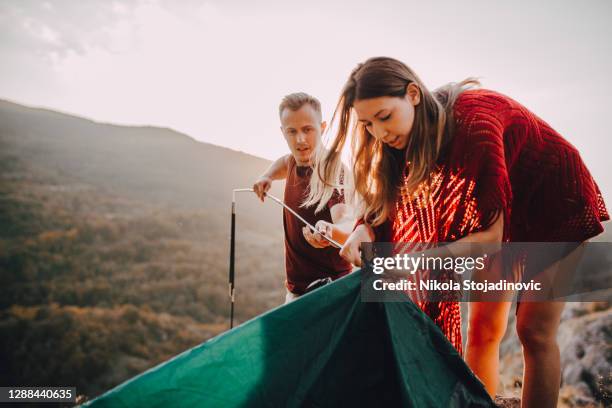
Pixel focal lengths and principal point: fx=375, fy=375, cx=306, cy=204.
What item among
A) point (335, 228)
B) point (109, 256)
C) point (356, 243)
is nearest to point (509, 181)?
point (356, 243)

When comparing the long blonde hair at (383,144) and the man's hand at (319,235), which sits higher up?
the long blonde hair at (383,144)

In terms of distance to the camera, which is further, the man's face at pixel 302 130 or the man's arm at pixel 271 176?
the man's arm at pixel 271 176

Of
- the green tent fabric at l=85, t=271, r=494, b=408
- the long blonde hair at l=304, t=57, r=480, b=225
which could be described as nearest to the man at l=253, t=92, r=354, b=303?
the long blonde hair at l=304, t=57, r=480, b=225

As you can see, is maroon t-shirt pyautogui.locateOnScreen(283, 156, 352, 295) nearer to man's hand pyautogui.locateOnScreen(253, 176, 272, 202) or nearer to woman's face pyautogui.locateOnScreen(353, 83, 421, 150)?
man's hand pyautogui.locateOnScreen(253, 176, 272, 202)

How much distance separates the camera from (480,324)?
5.92ft

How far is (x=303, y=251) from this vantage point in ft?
8.64

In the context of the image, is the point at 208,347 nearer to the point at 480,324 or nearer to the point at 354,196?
the point at 354,196


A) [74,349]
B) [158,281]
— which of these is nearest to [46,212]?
[158,281]

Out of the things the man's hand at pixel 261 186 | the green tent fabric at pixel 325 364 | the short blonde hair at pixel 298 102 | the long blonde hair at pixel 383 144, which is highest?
the short blonde hair at pixel 298 102

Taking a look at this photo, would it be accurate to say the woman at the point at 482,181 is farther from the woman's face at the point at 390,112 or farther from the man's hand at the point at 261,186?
the man's hand at the point at 261,186

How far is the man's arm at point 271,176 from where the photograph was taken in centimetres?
311

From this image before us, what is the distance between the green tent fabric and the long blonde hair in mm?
552

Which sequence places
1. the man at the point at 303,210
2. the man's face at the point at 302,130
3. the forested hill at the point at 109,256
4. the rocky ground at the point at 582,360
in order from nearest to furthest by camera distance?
the man at the point at 303,210
the man's face at the point at 302,130
the rocky ground at the point at 582,360
the forested hill at the point at 109,256

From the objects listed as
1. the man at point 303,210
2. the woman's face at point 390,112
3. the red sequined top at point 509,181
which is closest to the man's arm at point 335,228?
the man at point 303,210
